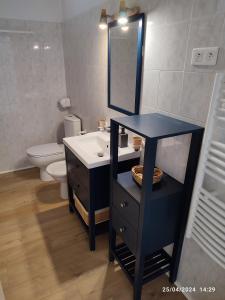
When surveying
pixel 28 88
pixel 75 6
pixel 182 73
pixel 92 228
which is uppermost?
pixel 75 6

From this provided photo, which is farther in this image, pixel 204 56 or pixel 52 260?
pixel 52 260

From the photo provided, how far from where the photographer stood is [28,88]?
292 cm

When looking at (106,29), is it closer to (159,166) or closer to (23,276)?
(159,166)

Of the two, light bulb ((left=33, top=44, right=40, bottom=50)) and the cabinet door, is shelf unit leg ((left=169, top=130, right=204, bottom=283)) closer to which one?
the cabinet door

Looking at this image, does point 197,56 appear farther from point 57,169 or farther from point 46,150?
point 46,150

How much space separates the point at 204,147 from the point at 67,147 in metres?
1.21

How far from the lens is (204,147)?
1114mm

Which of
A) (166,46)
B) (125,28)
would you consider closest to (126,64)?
(125,28)

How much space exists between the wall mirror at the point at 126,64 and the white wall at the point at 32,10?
1.35 metres

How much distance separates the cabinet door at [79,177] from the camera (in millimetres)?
1671

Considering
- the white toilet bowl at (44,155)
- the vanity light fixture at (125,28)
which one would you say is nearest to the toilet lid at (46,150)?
the white toilet bowl at (44,155)

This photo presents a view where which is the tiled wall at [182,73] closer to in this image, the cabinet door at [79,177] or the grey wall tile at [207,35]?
the grey wall tile at [207,35]

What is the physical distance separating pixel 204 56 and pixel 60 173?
69.5 inches

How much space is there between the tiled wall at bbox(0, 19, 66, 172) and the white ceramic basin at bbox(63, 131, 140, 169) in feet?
4.59
